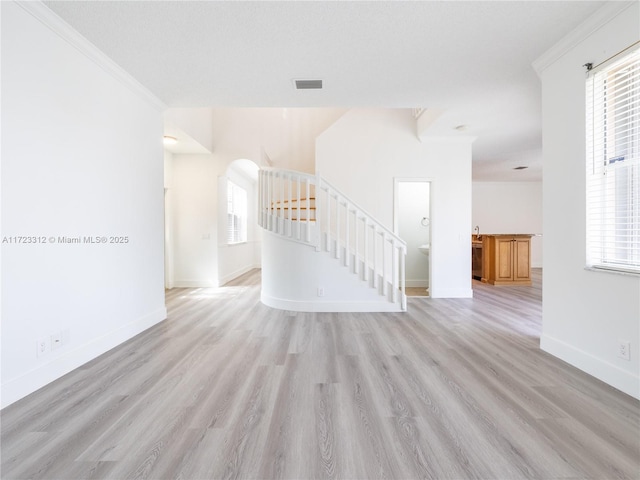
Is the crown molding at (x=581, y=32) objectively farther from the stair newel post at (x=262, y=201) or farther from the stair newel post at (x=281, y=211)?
the stair newel post at (x=262, y=201)

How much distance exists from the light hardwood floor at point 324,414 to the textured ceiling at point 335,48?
2747 millimetres

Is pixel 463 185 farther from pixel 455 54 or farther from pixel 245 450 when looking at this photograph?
pixel 245 450

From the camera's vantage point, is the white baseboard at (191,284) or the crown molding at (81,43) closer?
the crown molding at (81,43)

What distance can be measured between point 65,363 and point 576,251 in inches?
166

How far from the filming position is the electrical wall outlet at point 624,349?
1.94m

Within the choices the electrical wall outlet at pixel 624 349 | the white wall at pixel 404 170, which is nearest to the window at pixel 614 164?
the electrical wall outlet at pixel 624 349

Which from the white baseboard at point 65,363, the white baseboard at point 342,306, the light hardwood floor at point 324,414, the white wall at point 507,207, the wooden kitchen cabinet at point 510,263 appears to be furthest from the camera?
the white wall at point 507,207

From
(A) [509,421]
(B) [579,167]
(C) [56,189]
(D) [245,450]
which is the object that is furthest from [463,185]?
(C) [56,189]

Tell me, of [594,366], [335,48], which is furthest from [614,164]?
[335,48]

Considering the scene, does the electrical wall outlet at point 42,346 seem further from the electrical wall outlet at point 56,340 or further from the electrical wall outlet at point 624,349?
the electrical wall outlet at point 624,349

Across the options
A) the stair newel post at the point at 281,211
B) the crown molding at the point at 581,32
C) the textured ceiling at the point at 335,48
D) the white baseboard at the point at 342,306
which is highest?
the textured ceiling at the point at 335,48

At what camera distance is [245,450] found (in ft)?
4.65

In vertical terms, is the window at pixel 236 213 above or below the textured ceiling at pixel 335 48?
below

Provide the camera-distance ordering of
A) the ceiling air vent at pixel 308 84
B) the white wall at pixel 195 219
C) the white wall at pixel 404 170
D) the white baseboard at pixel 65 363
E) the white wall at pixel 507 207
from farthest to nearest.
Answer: the white wall at pixel 507 207
the white wall at pixel 195 219
the white wall at pixel 404 170
the ceiling air vent at pixel 308 84
the white baseboard at pixel 65 363
